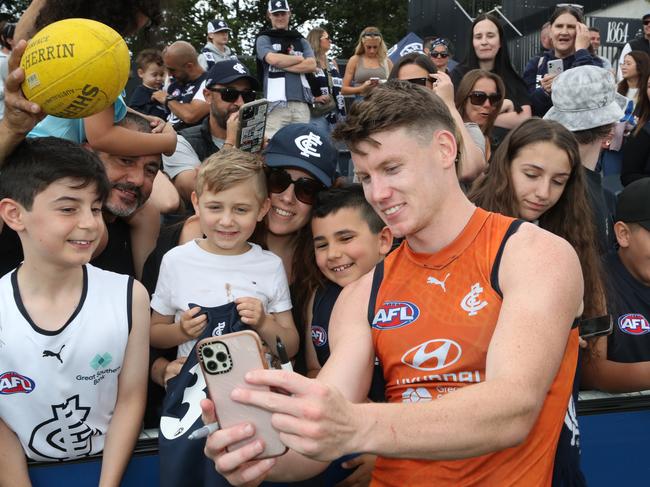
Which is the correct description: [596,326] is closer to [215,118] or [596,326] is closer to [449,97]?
[449,97]

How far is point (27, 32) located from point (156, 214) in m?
1.18

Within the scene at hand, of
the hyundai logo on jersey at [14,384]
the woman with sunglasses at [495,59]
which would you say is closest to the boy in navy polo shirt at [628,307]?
the hyundai logo on jersey at [14,384]

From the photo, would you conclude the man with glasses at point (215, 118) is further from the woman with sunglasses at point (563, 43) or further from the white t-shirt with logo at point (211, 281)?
the woman with sunglasses at point (563, 43)

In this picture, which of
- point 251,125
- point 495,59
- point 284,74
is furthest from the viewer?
point 284,74

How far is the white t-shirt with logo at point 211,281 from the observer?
329 centimetres

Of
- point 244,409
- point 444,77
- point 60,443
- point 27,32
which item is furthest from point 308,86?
point 244,409

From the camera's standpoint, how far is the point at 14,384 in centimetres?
274

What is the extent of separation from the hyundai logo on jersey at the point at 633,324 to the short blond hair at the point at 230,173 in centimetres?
182

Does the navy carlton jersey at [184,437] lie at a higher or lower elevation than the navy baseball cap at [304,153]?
lower

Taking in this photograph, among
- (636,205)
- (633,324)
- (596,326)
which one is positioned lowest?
(633,324)

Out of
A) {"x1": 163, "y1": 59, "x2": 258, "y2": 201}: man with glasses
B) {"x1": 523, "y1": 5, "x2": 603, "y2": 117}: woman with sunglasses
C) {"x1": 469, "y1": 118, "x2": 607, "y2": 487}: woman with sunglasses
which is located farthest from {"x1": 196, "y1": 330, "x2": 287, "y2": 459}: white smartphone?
{"x1": 523, "y1": 5, "x2": 603, "y2": 117}: woman with sunglasses

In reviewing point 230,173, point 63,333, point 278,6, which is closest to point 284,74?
point 278,6

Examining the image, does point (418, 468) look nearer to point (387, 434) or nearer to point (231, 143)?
point (387, 434)

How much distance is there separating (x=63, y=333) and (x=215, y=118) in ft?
8.69
